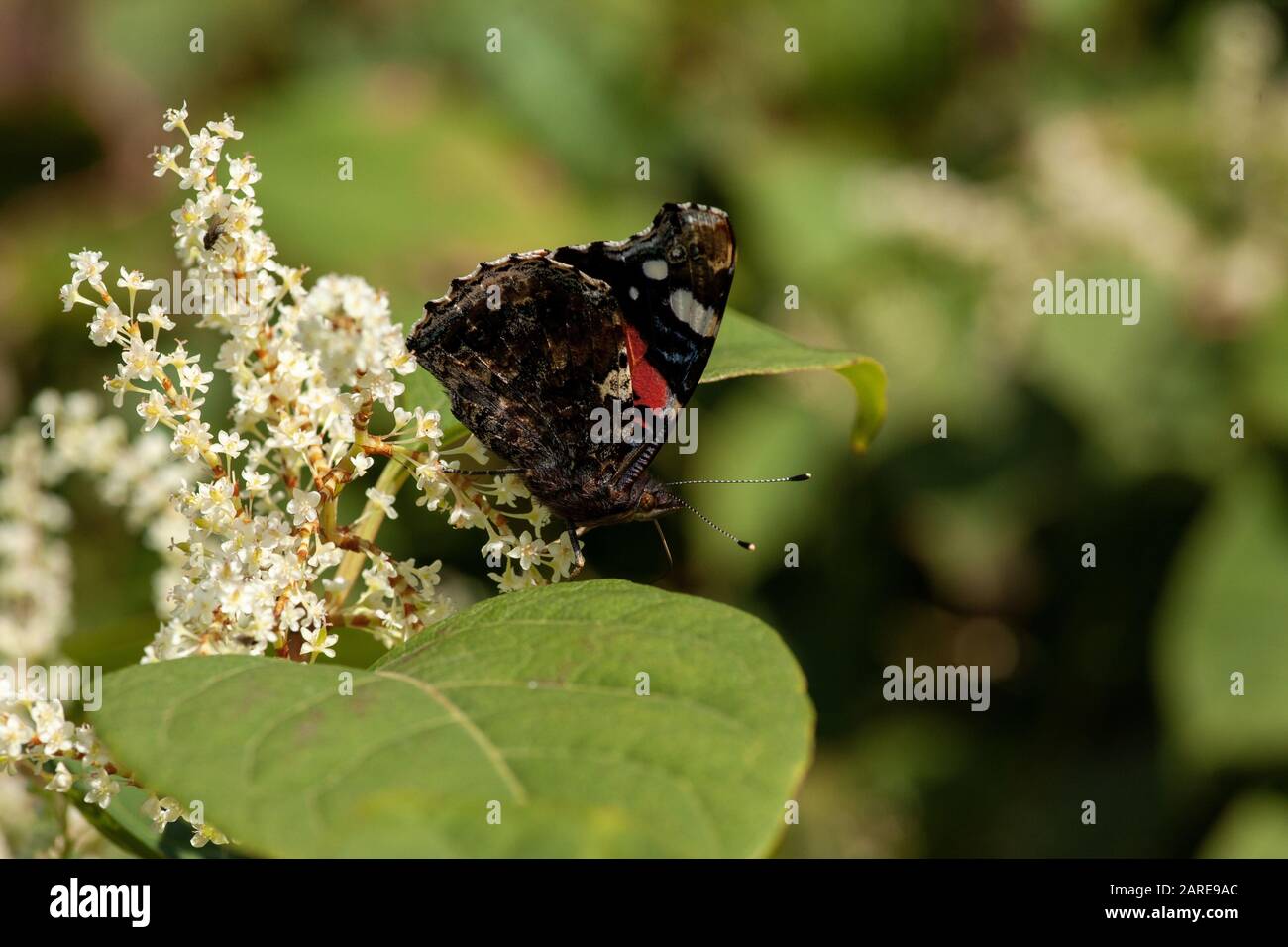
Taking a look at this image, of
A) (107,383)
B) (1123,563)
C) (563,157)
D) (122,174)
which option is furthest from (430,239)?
(107,383)

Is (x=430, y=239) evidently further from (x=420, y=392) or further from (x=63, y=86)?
(x=420, y=392)

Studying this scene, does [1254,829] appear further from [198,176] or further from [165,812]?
[198,176]

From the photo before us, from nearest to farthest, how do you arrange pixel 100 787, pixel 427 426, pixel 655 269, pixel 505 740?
pixel 505 740
pixel 100 787
pixel 427 426
pixel 655 269

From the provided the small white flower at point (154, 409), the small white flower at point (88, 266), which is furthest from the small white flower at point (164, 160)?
the small white flower at point (154, 409)

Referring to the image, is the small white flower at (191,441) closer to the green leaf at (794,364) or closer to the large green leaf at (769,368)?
the large green leaf at (769,368)

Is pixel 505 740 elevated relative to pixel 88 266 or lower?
lower

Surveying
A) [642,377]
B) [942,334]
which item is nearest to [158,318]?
[642,377]

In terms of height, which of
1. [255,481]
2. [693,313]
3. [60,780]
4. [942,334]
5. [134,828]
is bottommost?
[134,828]
